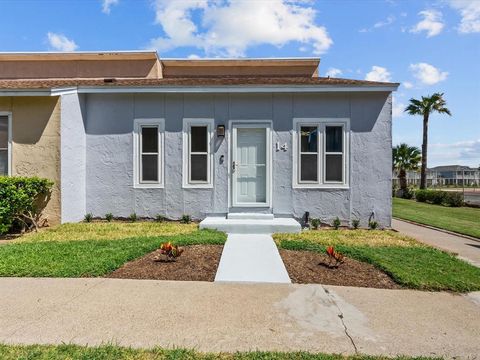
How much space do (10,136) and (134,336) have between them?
308 inches

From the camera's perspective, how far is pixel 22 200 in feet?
22.5

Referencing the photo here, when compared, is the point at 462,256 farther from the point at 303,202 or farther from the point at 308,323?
the point at 308,323

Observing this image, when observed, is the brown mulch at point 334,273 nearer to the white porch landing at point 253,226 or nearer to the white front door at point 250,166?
the white porch landing at point 253,226

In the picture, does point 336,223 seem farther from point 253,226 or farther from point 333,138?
point 253,226

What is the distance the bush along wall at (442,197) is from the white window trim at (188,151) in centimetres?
1976

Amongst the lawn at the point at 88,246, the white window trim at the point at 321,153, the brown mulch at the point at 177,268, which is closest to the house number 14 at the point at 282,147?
the white window trim at the point at 321,153

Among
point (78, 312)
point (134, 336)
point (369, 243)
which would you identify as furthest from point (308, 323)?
point (369, 243)

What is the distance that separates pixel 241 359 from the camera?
247cm

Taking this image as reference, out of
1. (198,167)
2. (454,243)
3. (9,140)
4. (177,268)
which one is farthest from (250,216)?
(9,140)

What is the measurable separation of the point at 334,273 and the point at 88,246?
478 cm

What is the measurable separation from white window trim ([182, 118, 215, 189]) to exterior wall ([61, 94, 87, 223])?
3.06 m

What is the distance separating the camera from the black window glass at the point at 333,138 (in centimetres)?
855

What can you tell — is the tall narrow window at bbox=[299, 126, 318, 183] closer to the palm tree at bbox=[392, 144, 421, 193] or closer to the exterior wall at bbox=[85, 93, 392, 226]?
the exterior wall at bbox=[85, 93, 392, 226]

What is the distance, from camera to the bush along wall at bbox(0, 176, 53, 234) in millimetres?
6723
